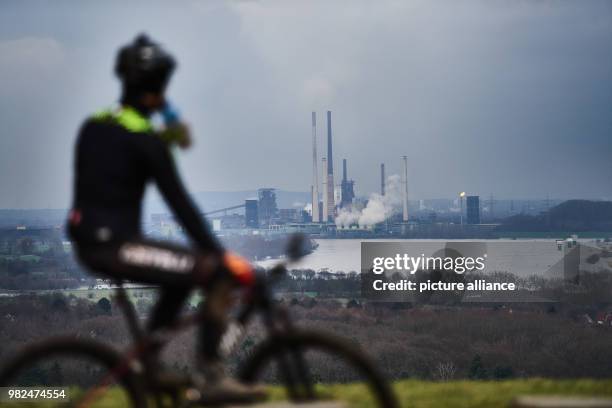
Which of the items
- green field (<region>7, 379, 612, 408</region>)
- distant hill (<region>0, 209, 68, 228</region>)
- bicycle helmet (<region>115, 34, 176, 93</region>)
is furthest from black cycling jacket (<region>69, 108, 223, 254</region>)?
distant hill (<region>0, 209, 68, 228</region>)

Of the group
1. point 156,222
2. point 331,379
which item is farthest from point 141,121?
point 156,222

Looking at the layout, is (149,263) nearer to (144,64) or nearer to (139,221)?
(139,221)

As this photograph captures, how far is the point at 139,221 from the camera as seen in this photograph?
485 centimetres

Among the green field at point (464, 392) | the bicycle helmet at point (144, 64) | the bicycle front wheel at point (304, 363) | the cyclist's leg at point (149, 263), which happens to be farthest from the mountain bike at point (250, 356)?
the green field at point (464, 392)

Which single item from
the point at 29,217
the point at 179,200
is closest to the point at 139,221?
the point at 179,200

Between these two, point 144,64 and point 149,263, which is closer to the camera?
point 149,263

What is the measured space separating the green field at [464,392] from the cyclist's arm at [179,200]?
9.24 feet

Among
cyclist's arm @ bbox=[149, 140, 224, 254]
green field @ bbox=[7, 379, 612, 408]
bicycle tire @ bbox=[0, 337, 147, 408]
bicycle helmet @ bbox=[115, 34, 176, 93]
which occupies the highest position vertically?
bicycle helmet @ bbox=[115, 34, 176, 93]

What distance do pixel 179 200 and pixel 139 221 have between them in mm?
294

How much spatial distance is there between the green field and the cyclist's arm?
9.24 ft

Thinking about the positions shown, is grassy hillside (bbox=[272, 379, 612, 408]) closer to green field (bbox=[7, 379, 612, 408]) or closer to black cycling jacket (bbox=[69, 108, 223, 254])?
green field (bbox=[7, 379, 612, 408])

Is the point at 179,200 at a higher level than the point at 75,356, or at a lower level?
higher

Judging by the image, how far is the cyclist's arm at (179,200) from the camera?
462cm

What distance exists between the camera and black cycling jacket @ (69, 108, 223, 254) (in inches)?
183
